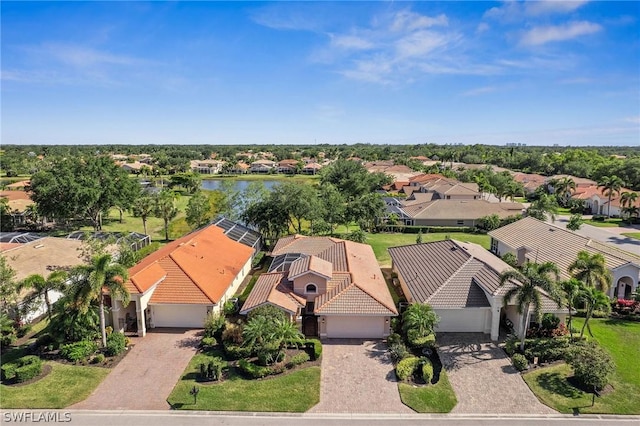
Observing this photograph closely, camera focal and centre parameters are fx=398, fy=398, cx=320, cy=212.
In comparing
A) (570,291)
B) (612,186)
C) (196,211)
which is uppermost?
(612,186)

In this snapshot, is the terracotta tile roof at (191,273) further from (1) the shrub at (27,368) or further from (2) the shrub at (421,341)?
(2) the shrub at (421,341)

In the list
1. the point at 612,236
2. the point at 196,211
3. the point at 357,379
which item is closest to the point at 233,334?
the point at 357,379

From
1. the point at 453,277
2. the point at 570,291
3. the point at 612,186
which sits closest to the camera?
the point at 570,291

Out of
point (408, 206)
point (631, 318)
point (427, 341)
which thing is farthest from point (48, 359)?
point (408, 206)

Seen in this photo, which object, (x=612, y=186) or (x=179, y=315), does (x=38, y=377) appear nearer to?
(x=179, y=315)

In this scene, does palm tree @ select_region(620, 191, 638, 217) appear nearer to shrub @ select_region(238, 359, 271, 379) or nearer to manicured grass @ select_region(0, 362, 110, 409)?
shrub @ select_region(238, 359, 271, 379)
